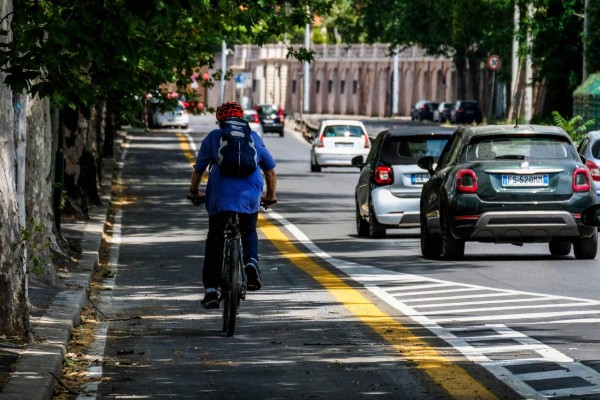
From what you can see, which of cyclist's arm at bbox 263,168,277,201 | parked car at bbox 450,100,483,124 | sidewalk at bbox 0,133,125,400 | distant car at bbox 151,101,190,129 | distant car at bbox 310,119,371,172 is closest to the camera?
sidewalk at bbox 0,133,125,400

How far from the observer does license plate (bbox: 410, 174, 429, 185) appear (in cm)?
2350

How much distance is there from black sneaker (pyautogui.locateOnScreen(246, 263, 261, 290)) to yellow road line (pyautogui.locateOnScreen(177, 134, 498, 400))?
867 millimetres

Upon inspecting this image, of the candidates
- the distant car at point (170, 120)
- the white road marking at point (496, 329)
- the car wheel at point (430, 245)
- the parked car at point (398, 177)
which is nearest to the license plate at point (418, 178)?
the parked car at point (398, 177)

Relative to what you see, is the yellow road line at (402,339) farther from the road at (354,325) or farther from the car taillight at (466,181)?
the car taillight at (466,181)

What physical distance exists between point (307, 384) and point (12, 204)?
9.44 feet

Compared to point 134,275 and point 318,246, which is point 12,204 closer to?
point 134,275

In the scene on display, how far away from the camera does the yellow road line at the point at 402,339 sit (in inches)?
378

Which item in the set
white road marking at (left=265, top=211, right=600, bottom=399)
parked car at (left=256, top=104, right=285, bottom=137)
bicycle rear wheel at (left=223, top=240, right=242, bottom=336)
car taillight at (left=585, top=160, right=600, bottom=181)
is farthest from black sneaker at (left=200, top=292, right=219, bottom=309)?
parked car at (left=256, top=104, right=285, bottom=137)

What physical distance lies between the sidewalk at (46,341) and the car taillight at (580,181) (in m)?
5.23

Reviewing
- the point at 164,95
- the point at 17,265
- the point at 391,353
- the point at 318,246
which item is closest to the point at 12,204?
the point at 17,265

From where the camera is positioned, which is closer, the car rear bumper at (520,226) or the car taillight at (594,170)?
the car rear bumper at (520,226)

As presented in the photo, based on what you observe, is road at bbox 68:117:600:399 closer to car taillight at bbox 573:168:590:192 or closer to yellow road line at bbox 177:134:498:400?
yellow road line at bbox 177:134:498:400

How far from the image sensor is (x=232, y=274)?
1241cm

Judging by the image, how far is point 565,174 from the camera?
19.2 metres
